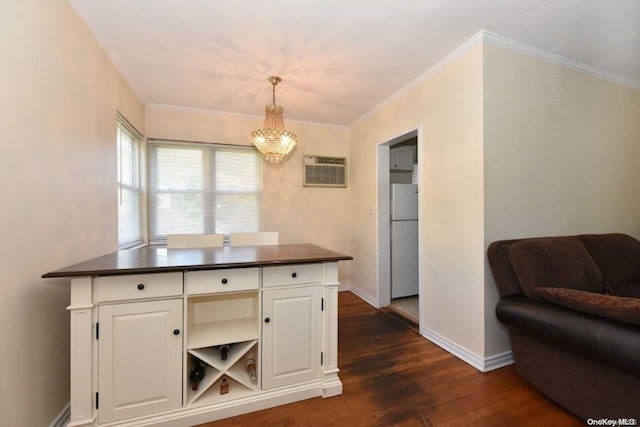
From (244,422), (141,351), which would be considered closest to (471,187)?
(244,422)

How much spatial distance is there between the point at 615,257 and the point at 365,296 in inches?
98.8

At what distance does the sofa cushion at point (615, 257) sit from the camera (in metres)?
2.21

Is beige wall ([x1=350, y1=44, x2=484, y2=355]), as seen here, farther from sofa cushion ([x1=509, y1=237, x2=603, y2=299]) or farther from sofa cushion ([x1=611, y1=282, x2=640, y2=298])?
sofa cushion ([x1=611, y1=282, x2=640, y2=298])

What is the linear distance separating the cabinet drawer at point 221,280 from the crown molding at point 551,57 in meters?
2.42

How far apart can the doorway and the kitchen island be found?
174 centimetres

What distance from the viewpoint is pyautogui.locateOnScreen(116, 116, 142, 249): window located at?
260cm

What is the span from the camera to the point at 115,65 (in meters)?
2.33

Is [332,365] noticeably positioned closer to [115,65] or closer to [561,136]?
[561,136]

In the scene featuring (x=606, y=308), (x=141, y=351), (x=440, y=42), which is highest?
(x=440, y=42)

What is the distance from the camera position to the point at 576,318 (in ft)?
4.61

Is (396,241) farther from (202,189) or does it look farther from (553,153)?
(202,189)

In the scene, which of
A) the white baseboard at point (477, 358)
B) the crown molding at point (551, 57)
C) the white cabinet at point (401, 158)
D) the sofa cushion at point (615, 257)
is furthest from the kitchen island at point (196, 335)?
the white cabinet at point (401, 158)

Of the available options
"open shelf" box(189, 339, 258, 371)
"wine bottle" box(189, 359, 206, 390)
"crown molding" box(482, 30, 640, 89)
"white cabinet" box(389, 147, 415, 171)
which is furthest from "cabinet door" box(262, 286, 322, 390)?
"white cabinet" box(389, 147, 415, 171)

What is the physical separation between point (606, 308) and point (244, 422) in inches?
79.4
